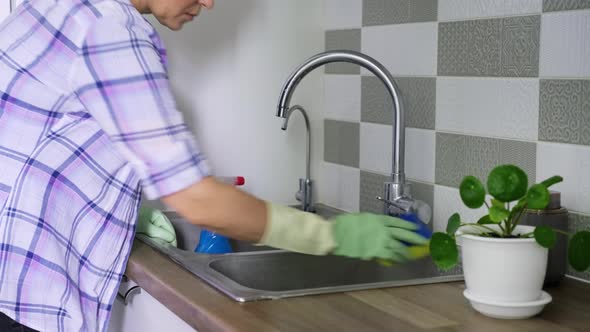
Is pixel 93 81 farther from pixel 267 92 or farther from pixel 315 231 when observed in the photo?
pixel 267 92

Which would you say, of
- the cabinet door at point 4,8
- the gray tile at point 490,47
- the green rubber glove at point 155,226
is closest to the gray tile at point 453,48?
the gray tile at point 490,47

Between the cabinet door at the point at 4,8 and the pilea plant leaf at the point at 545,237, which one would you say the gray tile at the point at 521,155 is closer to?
the pilea plant leaf at the point at 545,237

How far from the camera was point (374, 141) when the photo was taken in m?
2.14

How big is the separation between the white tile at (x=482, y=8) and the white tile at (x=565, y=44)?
47mm

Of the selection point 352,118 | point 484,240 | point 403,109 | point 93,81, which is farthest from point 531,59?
point 93,81

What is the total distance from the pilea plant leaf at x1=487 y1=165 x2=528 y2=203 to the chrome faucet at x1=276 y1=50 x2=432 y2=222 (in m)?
0.52

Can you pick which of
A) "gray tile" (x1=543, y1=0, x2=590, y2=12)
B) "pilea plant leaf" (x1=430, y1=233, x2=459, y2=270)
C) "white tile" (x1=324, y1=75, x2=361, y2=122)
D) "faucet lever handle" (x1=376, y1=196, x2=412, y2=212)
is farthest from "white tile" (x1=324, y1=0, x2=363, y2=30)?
"pilea plant leaf" (x1=430, y1=233, x2=459, y2=270)

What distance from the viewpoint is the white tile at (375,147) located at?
2088 mm

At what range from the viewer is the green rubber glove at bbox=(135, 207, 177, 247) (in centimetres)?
188

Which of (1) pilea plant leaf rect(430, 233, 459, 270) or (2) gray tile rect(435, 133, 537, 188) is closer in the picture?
(1) pilea plant leaf rect(430, 233, 459, 270)

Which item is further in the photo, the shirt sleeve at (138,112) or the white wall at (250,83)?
the white wall at (250,83)

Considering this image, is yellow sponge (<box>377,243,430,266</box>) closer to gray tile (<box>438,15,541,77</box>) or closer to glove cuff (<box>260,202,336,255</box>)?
glove cuff (<box>260,202,336,255</box>)

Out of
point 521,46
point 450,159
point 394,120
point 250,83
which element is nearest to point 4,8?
point 250,83

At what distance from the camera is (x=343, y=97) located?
7.43ft
